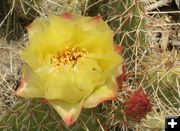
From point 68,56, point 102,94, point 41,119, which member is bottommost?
point 41,119

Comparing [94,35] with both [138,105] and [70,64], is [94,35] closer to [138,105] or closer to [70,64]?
[70,64]

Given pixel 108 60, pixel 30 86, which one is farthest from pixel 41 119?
pixel 108 60

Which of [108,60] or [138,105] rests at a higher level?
[108,60]

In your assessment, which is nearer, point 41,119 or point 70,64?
point 70,64

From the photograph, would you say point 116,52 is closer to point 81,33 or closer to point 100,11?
point 81,33

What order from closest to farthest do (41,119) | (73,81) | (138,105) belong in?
(73,81), (138,105), (41,119)

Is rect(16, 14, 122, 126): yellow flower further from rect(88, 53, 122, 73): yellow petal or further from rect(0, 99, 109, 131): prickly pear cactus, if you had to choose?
rect(0, 99, 109, 131): prickly pear cactus

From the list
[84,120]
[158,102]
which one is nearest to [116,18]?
[158,102]
